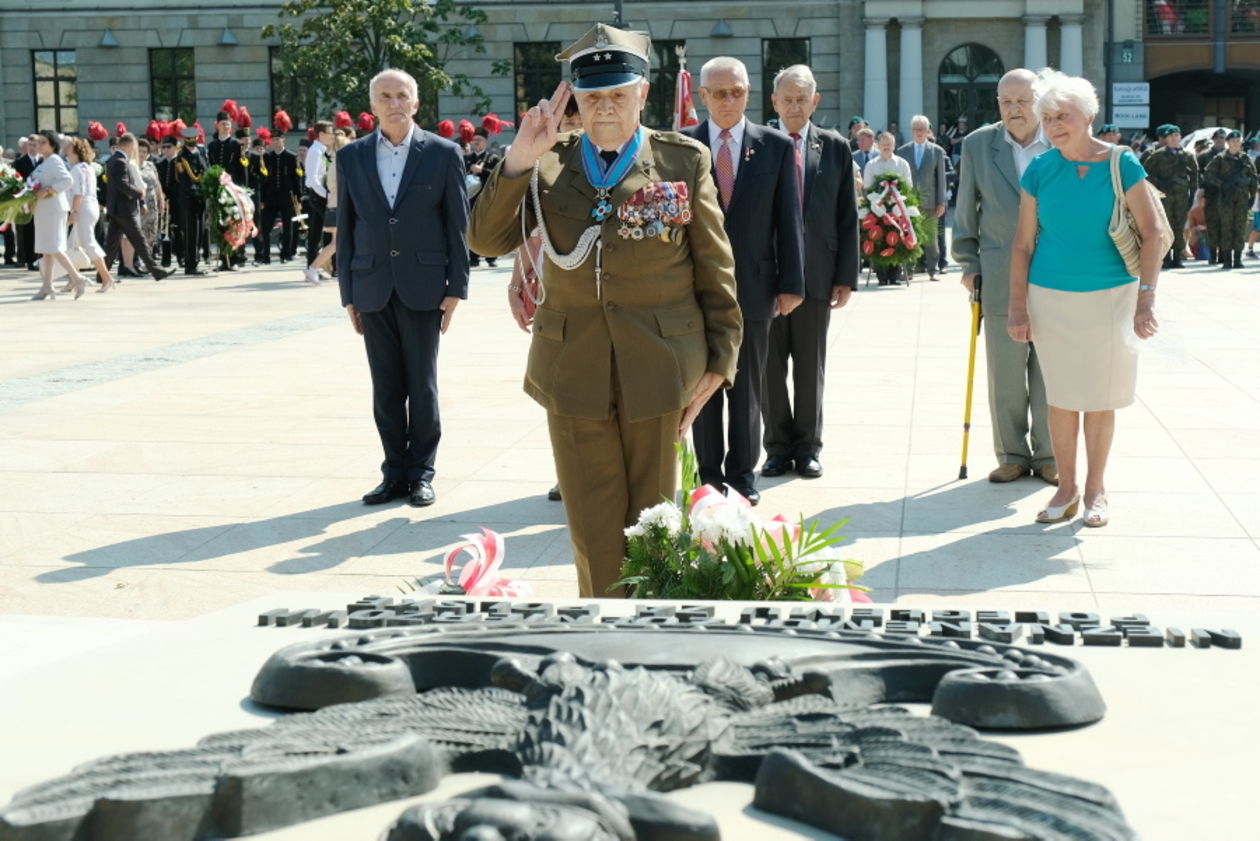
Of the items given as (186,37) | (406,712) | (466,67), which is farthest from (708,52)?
(406,712)

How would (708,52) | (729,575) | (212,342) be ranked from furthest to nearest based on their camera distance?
(708,52), (212,342), (729,575)

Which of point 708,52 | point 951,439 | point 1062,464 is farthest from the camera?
point 708,52

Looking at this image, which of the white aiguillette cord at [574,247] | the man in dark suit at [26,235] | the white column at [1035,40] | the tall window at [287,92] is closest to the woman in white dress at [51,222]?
the man in dark suit at [26,235]

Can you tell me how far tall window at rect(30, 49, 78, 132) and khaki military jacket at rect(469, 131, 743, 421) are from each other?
43.7 meters

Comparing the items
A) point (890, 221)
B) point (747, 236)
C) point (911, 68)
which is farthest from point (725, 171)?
point (911, 68)

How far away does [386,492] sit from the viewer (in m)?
8.02

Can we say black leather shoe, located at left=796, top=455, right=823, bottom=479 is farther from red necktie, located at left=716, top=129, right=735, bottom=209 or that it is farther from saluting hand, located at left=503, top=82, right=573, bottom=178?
saluting hand, located at left=503, top=82, right=573, bottom=178

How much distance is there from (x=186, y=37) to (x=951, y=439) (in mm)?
39636

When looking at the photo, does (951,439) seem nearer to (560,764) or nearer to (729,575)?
(729,575)

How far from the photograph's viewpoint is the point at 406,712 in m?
3.07

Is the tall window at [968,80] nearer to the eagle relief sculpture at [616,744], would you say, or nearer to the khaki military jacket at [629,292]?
the khaki military jacket at [629,292]

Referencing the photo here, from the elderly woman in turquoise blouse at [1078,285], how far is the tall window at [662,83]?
121 ft

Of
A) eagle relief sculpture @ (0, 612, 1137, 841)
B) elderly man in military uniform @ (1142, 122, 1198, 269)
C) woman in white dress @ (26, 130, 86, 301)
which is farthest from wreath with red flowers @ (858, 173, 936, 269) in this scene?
eagle relief sculpture @ (0, 612, 1137, 841)

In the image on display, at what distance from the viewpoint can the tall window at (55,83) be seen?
4544 centimetres
